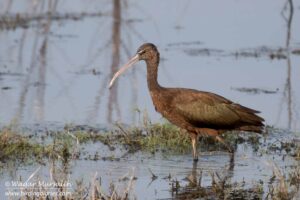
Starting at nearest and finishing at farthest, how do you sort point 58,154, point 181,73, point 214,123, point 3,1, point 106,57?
point 58,154 → point 214,123 → point 181,73 → point 106,57 → point 3,1

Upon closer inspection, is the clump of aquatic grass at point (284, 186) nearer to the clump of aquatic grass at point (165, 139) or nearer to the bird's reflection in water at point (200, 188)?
the bird's reflection in water at point (200, 188)

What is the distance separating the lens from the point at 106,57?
1716cm

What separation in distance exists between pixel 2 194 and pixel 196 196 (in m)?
1.75

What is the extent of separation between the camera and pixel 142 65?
663 inches

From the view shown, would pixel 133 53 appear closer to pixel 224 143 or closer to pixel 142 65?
pixel 142 65

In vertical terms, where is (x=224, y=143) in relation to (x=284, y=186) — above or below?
above

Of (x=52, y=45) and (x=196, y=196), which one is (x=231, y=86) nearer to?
(x=52, y=45)

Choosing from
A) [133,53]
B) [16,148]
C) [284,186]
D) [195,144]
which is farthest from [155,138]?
[133,53]

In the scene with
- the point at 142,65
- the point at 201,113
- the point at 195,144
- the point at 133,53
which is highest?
the point at 133,53

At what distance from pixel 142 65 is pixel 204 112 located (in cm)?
535

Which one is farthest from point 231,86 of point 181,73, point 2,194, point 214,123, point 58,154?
point 2,194

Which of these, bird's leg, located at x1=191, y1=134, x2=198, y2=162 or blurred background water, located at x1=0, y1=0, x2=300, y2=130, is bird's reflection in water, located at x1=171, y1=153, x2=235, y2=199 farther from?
blurred background water, located at x1=0, y1=0, x2=300, y2=130

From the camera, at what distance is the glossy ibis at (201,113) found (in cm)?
1152

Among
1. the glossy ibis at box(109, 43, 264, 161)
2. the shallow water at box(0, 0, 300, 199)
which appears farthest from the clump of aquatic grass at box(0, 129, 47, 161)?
the glossy ibis at box(109, 43, 264, 161)
